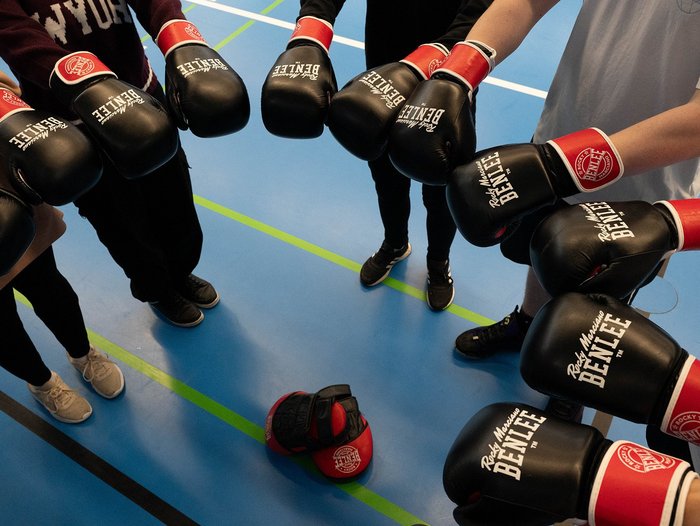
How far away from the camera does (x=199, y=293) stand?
8.54 ft

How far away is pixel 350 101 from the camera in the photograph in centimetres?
150

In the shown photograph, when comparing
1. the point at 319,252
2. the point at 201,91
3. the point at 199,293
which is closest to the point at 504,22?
the point at 201,91

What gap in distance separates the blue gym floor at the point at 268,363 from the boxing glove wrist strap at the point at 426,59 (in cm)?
124

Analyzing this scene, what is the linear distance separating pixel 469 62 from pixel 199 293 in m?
1.63

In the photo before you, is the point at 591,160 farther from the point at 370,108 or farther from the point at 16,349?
the point at 16,349

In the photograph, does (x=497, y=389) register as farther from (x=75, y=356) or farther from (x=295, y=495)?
(x=75, y=356)

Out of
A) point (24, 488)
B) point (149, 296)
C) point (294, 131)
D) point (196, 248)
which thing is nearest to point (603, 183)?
point (294, 131)

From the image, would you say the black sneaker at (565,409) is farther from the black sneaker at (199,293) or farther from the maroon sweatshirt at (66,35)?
the maroon sweatshirt at (66,35)

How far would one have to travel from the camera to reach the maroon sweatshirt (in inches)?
61.3

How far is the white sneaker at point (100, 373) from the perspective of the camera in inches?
90.7

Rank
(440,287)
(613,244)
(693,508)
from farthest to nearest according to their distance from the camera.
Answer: (440,287), (613,244), (693,508)

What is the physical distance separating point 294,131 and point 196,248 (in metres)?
1.05

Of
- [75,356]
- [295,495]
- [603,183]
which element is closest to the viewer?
[603,183]

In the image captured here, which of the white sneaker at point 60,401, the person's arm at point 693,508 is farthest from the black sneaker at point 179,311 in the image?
the person's arm at point 693,508
